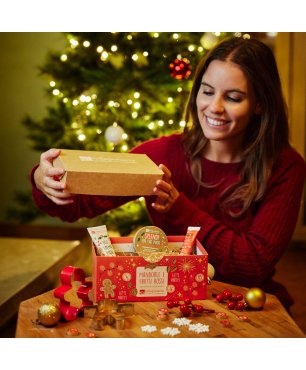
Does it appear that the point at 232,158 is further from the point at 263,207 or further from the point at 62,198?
the point at 62,198

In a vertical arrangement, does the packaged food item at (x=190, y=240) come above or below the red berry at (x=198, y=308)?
above

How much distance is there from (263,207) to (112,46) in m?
1.25

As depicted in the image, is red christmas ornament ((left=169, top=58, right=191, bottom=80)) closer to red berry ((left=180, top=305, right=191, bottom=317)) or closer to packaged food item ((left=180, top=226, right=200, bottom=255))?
packaged food item ((left=180, top=226, right=200, bottom=255))

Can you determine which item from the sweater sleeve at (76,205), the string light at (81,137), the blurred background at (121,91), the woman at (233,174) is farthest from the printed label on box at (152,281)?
the string light at (81,137)

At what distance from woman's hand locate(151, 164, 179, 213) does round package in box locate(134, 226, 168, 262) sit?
0.35 feet

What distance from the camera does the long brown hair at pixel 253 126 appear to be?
4.73 feet

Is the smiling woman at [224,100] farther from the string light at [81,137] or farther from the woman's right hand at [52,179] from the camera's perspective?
the string light at [81,137]

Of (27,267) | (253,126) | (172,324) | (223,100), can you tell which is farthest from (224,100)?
(27,267)

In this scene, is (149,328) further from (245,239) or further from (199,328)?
(245,239)

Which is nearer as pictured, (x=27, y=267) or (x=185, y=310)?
(x=185, y=310)

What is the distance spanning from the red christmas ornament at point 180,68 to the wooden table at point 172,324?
1.23 metres

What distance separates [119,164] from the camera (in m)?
1.17

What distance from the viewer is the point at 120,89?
2.38 metres
